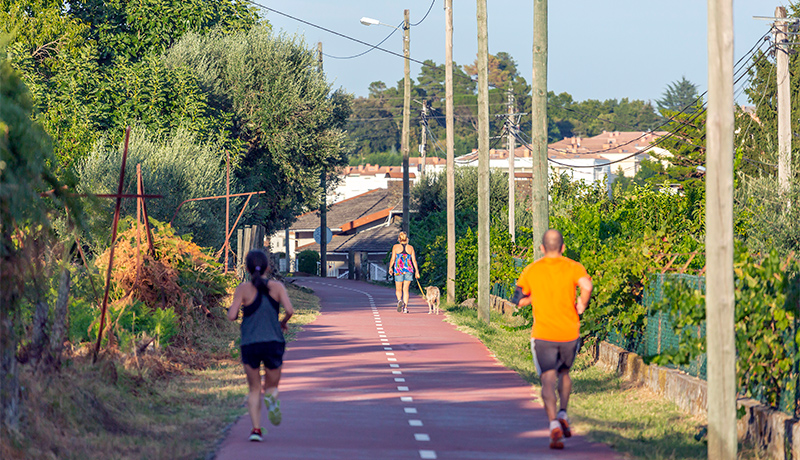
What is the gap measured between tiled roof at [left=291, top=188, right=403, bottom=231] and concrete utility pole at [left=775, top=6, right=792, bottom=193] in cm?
3896

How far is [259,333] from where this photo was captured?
26.8ft

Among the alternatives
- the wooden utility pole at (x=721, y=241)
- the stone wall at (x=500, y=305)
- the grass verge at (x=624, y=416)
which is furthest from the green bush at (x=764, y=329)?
Result: the stone wall at (x=500, y=305)

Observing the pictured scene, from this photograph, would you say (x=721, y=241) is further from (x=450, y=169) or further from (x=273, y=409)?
(x=450, y=169)

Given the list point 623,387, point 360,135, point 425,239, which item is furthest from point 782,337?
point 360,135

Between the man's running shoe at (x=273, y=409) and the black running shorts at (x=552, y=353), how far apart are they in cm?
217

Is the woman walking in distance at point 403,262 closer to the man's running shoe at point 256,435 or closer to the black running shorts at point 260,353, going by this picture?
the black running shorts at point 260,353

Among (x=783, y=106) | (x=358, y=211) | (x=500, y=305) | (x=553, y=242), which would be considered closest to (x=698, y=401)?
(x=553, y=242)

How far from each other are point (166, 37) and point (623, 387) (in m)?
20.3

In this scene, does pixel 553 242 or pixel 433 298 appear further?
pixel 433 298

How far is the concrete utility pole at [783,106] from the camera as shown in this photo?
22594mm

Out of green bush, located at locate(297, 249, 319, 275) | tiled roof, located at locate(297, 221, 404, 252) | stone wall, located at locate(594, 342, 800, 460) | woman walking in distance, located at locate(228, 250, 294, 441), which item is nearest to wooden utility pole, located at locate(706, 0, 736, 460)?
stone wall, located at locate(594, 342, 800, 460)

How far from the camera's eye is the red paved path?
25.9ft

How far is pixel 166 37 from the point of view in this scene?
2850 cm

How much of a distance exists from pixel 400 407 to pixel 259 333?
7.83 ft
